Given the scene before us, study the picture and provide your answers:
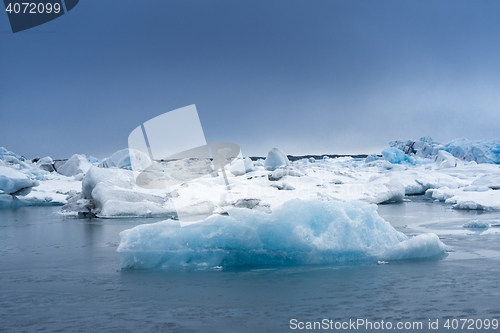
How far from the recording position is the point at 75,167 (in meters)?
26.1

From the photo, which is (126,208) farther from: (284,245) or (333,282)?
(333,282)

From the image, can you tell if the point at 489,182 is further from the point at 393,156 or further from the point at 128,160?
the point at 128,160

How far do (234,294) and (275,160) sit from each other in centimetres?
1571

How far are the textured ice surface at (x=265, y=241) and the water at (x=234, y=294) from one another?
230mm

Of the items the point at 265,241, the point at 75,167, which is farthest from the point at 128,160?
the point at 265,241

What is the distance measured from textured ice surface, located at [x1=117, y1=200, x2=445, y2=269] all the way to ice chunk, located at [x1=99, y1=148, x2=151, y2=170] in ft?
46.5

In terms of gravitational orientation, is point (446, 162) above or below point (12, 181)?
above

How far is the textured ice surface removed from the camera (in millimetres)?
5090

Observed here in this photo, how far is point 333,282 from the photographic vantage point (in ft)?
14.0

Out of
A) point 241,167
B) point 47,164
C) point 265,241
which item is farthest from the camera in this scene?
point 47,164

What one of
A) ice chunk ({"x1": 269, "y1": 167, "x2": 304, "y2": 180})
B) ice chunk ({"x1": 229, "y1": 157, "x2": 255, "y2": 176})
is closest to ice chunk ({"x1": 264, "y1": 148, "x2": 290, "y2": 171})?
ice chunk ({"x1": 229, "y1": 157, "x2": 255, "y2": 176})

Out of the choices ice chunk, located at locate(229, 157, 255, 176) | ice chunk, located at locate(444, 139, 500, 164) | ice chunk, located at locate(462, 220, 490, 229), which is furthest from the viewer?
ice chunk, located at locate(444, 139, 500, 164)

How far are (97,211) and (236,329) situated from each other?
32.2ft

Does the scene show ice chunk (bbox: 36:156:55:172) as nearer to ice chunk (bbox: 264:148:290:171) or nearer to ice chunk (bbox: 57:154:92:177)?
ice chunk (bbox: 57:154:92:177)
